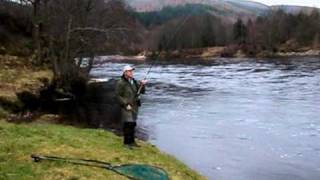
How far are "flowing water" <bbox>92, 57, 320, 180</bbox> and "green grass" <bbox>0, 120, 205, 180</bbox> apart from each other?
260 cm

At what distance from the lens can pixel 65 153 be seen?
35.8ft

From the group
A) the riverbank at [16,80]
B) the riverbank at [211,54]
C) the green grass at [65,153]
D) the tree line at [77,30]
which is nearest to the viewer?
the green grass at [65,153]

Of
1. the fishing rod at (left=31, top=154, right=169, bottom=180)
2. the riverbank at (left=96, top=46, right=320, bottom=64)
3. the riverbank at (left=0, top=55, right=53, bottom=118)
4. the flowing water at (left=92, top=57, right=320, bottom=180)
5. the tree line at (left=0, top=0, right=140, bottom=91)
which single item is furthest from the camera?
the riverbank at (left=96, top=46, right=320, bottom=64)

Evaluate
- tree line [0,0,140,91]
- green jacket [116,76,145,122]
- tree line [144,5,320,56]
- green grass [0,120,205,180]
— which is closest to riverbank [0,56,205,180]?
green grass [0,120,205,180]

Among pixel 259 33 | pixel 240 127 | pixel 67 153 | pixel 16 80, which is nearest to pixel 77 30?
pixel 16 80

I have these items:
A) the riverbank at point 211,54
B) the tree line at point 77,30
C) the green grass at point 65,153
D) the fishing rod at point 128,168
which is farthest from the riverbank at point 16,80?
the riverbank at point 211,54

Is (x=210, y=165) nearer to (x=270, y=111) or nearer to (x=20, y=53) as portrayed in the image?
(x=270, y=111)

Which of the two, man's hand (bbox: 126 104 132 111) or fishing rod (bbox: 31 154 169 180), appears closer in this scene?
fishing rod (bbox: 31 154 169 180)

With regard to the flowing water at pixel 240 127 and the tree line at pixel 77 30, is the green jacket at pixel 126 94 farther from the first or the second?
the tree line at pixel 77 30

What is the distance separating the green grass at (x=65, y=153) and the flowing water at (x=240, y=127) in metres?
2.60

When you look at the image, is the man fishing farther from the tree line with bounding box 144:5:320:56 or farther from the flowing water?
the tree line with bounding box 144:5:320:56

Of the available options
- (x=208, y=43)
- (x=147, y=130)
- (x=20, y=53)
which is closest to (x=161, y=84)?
(x=20, y=53)

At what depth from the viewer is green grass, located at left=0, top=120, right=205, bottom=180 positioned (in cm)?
938

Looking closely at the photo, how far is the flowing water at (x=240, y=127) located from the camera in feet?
48.7
